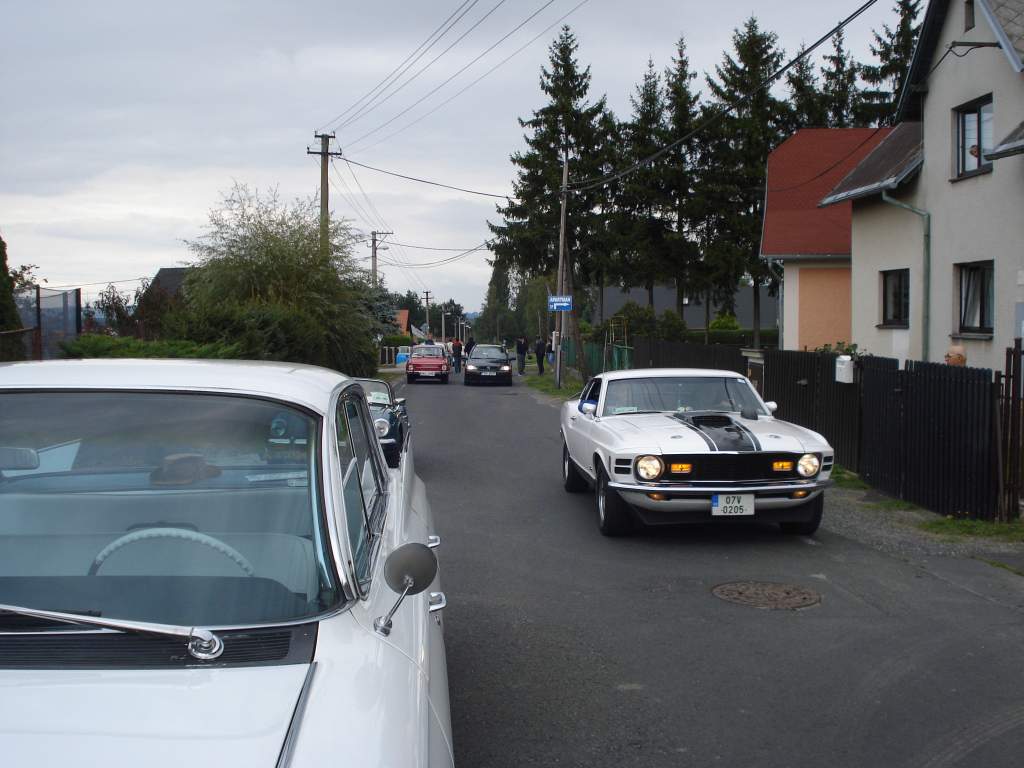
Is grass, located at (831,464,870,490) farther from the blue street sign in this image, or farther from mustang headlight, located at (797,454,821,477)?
the blue street sign

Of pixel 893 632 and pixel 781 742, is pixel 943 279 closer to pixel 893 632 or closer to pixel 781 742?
pixel 893 632

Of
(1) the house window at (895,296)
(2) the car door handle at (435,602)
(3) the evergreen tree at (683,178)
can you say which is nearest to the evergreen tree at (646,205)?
(3) the evergreen tree at (683,178)

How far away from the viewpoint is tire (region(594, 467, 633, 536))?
866cm

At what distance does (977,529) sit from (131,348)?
11.9 meters

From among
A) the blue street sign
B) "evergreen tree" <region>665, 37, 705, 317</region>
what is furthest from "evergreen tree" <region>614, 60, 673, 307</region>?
the blue street sign

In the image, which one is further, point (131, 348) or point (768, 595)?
point (131, 348)

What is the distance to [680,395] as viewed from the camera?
33.0 feet

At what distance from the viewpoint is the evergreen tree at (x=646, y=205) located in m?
43.9

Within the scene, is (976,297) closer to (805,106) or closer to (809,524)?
(809,524)

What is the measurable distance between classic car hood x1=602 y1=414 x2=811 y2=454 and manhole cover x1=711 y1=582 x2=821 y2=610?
4.60ft

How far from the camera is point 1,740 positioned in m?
2.03

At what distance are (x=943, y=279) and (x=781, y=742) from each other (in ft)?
47.9

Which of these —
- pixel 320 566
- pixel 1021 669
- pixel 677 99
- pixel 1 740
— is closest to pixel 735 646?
pixel 1021 669

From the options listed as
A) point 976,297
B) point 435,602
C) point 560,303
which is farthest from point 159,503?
point 560,303
